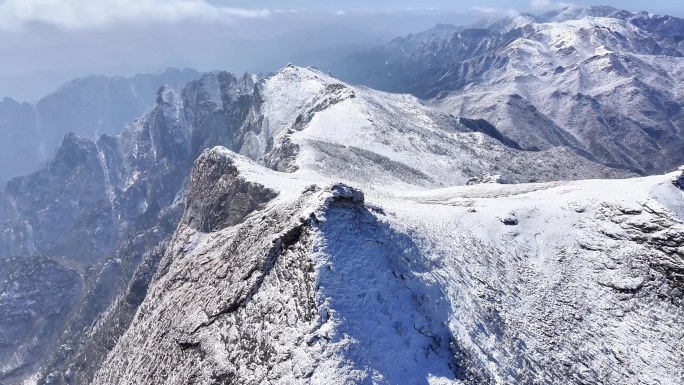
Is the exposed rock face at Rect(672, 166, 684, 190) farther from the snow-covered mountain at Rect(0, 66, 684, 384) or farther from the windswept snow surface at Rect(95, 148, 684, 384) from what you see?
the snow-covered mountain at Rect(0, 66, 684, 384)

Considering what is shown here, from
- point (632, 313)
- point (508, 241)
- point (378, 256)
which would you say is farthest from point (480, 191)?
point (378, 256)

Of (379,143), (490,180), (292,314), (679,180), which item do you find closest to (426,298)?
(292,314)

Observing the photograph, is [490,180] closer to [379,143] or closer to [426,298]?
[379,143]

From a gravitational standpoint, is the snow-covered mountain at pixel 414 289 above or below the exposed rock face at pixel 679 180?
below

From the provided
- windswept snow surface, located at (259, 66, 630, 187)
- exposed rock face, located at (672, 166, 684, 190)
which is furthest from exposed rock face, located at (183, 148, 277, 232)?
exposed rock face, located at (672, 166, 684, 190)

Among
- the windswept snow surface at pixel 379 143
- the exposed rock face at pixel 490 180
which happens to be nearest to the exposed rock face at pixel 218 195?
the windswept snow surface at pixel 379 143

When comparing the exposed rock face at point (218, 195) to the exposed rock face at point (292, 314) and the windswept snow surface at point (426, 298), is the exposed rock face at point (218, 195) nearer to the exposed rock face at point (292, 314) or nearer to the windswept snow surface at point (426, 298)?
the windswept snow surface at point (426, 298)

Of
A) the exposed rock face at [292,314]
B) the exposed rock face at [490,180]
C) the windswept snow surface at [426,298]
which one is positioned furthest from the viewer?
the exposed rock face at [490,180]

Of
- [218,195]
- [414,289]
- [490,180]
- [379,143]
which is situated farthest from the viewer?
[379,143]
